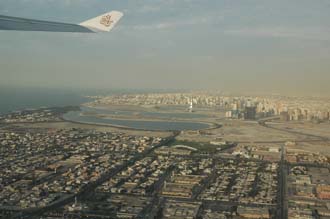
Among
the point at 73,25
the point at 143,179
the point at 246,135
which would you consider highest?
the point at 73,25

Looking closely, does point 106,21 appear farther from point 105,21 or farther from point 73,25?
point 73,25

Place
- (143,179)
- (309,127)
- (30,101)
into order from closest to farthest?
1. (143,179)
2. (309,127)
3. (30,101)

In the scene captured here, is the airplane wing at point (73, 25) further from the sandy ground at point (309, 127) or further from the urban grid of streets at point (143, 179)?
the sandy ground at point (309, 127)

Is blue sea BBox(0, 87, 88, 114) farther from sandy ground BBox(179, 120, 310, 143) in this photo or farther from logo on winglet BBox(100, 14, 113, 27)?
logo on winglet BBox(100, 14, 113, 27)

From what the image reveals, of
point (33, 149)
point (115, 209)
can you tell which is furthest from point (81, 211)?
point (33, 149)

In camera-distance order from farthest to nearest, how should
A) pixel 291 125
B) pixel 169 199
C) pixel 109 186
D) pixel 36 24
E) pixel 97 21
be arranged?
pixel 291 125 < pixel 109 186 < pixel 169 199 < pixel 97 21 < pixel 36 24

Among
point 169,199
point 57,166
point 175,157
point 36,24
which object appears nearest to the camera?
point 36,24

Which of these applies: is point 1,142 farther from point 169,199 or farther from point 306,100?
point 306,100

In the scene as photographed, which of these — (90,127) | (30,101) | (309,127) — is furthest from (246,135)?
(30,101)

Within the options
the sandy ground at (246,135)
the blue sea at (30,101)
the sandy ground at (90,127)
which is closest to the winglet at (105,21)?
the sandy ground at (246,135)
